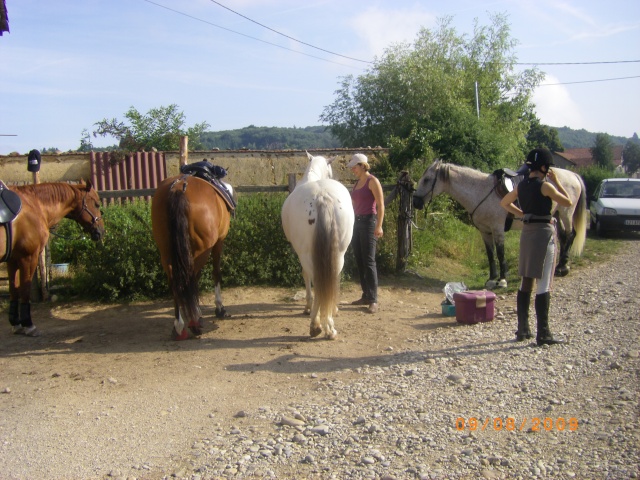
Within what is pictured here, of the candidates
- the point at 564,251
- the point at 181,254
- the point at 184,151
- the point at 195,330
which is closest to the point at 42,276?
the point at 184,151

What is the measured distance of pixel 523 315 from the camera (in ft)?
17.2

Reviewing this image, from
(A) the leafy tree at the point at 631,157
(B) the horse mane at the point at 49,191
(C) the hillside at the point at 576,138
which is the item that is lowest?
(B) the horse mane at the point at 49,191

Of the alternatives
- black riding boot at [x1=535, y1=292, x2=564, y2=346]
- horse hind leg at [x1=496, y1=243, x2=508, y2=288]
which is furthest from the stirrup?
horse hind leg at [x1=496, y1=243, x2=508, y2=288]

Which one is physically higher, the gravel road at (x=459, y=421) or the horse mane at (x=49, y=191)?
the horse mane at (x=49, y=191)

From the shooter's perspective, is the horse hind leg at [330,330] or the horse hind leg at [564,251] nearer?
the horse hind leg at [330,330]

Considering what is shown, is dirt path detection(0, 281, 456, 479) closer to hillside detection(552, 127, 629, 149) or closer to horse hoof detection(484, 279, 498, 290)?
horse hoof detection(484, 279, 498, 290)

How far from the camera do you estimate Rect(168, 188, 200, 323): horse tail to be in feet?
17.5

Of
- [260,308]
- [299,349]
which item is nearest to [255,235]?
[260,308]

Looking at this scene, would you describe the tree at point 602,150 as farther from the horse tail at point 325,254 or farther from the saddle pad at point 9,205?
the saddle pad at point 9,205

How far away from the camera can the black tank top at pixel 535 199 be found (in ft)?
16.4

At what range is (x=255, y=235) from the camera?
26.5 ft

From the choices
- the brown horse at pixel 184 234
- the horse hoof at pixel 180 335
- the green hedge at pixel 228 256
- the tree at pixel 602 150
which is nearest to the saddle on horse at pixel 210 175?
the brown horse at pixel 184 234

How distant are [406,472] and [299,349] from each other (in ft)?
8.12

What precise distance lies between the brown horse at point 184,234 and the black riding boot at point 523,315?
323 cm
